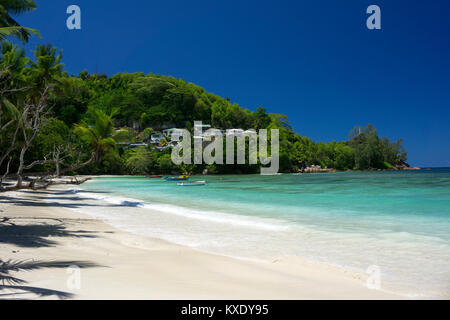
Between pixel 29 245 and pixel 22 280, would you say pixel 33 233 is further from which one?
pixel 22 280

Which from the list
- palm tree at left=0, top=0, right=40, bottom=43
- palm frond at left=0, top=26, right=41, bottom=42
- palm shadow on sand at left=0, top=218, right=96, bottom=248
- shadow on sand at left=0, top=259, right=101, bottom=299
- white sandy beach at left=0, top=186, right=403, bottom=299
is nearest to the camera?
shadow on sand at left=0, top=259, right=101, bottom=299

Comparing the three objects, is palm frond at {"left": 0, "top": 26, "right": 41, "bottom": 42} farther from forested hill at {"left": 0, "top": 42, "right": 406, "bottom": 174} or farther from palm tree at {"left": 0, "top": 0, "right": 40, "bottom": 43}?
forested hill at {"left": 0, "top": 42, "right": 406, "bottom": 174}

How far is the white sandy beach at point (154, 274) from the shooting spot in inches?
113

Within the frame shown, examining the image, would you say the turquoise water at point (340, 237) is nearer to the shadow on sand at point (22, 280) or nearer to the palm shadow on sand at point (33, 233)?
the palm shadow on sand at point (33, 233)

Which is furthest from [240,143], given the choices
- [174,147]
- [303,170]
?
[303,170]

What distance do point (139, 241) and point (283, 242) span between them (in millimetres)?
2772

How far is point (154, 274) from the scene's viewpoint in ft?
11.7

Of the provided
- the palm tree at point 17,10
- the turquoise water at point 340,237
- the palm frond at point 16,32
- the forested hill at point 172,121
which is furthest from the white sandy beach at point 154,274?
the forested hill at point 172,121

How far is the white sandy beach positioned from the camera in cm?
→ 288

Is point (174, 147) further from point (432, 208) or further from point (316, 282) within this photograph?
point (316, 282)

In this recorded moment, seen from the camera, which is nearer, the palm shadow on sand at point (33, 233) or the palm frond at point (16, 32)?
the palm shadow on sand at point (33, 233)

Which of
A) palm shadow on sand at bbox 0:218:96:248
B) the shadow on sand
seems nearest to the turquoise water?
palm shadow on sand at bbox 0:218:96:248

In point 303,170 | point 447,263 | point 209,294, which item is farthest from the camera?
point 303,170
